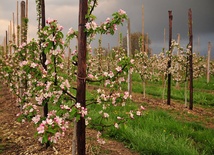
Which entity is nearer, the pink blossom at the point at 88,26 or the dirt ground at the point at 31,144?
the pink blossom at the point at 88,26

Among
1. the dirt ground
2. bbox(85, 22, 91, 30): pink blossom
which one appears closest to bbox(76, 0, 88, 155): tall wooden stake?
bbox(85, 22, 91, 30): pink blossom

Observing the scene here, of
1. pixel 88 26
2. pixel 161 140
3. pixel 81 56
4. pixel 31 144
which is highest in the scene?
pixel 88 26

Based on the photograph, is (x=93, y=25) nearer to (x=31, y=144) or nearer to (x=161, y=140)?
(x=161, y=140)

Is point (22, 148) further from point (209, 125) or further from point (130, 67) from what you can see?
point (209, 125)

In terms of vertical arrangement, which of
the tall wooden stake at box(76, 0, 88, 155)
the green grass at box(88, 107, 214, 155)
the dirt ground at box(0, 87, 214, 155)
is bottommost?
the dirt ground at box(0, 87, 214, 155)

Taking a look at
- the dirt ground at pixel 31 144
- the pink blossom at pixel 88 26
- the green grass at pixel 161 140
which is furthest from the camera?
the dirt ground at pixel 31 144

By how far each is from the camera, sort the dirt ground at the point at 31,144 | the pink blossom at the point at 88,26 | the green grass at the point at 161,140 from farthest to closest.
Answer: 1. the dirt ground at the point at 31,144
2. the green grass at the point at 161,140
3. the pink blossom at the point at 88,26

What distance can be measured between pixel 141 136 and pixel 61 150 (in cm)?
187

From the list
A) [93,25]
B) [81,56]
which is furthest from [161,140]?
[93,25]

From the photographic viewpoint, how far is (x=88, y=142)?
5402 millimetres

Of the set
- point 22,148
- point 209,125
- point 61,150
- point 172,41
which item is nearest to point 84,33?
point 61,150

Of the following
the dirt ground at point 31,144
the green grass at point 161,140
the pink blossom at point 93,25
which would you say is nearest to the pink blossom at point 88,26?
the pink blossom at point 93,25

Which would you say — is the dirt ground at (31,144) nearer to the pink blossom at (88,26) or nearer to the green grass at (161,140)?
the green grass at (161,140)

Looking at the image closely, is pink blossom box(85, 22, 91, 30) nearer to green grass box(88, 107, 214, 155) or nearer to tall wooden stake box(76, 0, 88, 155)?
tall wooden stake box(76, 0, 88, 155)
